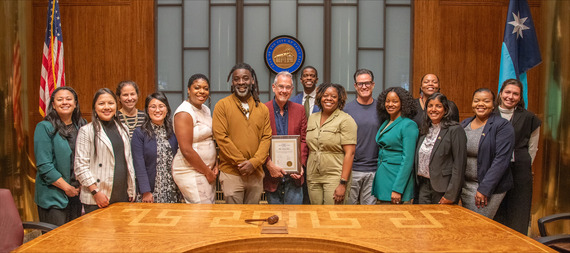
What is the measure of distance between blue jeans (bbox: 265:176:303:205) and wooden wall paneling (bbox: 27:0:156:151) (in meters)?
3.09

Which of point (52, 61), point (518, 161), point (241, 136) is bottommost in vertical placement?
point (518, 161)

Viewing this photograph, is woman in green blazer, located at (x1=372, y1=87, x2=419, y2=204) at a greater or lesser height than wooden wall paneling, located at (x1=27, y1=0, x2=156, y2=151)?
lesser

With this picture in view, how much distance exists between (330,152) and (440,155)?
30.8 inches

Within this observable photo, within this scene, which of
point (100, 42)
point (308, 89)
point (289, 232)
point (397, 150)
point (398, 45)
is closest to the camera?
point (289, 232)

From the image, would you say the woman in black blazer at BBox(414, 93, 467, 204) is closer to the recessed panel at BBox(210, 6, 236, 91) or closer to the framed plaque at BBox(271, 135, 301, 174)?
the framed plaque at BBox(271, 135, 301, 174)

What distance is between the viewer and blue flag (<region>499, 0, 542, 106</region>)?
4242mm

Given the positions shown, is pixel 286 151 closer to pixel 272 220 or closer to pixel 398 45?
pixel 272 220

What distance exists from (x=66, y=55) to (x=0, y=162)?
7.29ft

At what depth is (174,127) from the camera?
9.83 ft

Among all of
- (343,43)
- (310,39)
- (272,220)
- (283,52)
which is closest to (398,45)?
(343,43)

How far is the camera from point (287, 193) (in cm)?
339

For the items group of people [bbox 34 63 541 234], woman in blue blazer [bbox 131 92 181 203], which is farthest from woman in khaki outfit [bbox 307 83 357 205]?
woman in blue blazer [bbox 131 92 181 203]

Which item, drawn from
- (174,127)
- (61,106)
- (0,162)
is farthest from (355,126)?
(0,162)

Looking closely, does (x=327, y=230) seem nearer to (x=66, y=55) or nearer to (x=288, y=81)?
(x=288, y=81)
